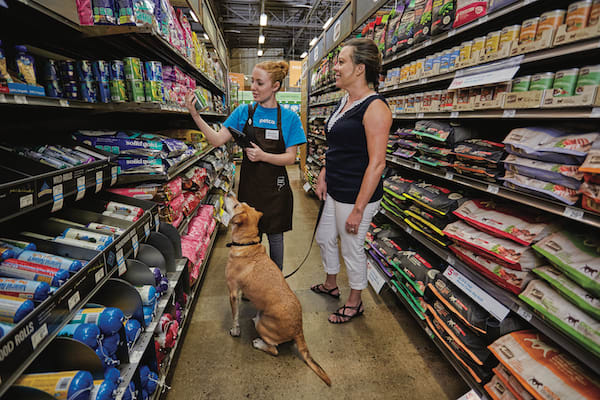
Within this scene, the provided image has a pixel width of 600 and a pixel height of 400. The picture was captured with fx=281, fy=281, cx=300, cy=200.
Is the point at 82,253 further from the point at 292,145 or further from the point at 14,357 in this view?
the point at 292,145

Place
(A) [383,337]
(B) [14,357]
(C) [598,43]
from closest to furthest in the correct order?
(B) [14,357]
(C) [598,43]
(A) [383,337]

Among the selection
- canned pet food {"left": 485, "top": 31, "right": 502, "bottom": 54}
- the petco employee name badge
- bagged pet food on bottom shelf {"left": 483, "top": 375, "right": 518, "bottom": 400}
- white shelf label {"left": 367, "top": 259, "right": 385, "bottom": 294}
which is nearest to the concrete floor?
white shelf label {"left": 367, "top": 259, "right": 385, "bottom": 294}

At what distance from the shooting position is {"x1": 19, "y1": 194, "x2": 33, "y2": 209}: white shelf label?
92cm

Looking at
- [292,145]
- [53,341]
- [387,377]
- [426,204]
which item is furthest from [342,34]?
[53,341]

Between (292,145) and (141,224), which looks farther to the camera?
(292,145)

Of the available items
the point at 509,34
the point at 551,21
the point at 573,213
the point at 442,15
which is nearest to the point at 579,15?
the point at 551,21

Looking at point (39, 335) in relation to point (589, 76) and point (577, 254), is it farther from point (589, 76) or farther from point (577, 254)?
point (589, 76)

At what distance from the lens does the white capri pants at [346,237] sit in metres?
2.06

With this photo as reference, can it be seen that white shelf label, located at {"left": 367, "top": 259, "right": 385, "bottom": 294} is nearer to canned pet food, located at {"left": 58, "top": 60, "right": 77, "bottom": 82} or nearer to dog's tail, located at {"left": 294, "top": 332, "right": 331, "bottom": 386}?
dog's tail, located at {"left": 294, "top": 332, "right": 331, "bottom": 386}

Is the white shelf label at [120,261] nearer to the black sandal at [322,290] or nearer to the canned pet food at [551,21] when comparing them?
the black sandal at [322,290]

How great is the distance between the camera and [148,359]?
1.40 m

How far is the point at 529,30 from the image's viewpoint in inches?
53.6

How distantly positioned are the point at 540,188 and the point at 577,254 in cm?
31

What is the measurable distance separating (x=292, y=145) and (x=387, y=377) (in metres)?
1.73
